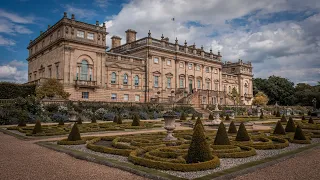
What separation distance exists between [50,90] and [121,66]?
36.1ft

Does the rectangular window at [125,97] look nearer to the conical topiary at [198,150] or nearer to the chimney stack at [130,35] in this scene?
the chimney stack at [130,35]

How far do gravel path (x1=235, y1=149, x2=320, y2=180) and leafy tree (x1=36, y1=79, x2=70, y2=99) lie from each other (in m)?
24.8

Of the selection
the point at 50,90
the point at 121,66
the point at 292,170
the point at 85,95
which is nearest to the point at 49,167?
the point at 292,170

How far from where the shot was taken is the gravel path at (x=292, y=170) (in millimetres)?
6188

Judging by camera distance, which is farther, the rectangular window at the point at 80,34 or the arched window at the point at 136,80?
the arched window at the point at 136,80

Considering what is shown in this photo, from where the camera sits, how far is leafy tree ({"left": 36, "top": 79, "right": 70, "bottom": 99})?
27250 millimetres

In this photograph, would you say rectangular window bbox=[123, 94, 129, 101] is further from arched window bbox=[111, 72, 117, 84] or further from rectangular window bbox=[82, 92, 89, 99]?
rectangular window bbox=[82, 92, 89, 99]

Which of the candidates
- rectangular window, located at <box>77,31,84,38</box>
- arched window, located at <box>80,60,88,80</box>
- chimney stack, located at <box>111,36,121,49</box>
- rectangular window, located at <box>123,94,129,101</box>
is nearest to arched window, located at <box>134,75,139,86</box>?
rectangular window, located at <box>123,94,129,101</box>

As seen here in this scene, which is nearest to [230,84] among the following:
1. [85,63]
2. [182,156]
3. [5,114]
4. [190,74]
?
[190,74]

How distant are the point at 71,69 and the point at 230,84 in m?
37.1

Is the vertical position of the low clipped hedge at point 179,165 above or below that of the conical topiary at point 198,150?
below

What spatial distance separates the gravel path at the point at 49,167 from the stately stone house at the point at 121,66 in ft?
71.9

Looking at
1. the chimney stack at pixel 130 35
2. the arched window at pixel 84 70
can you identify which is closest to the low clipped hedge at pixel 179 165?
the arched window at pixel 84 70

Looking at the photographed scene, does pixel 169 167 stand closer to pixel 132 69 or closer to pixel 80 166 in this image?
pixel 80 166
